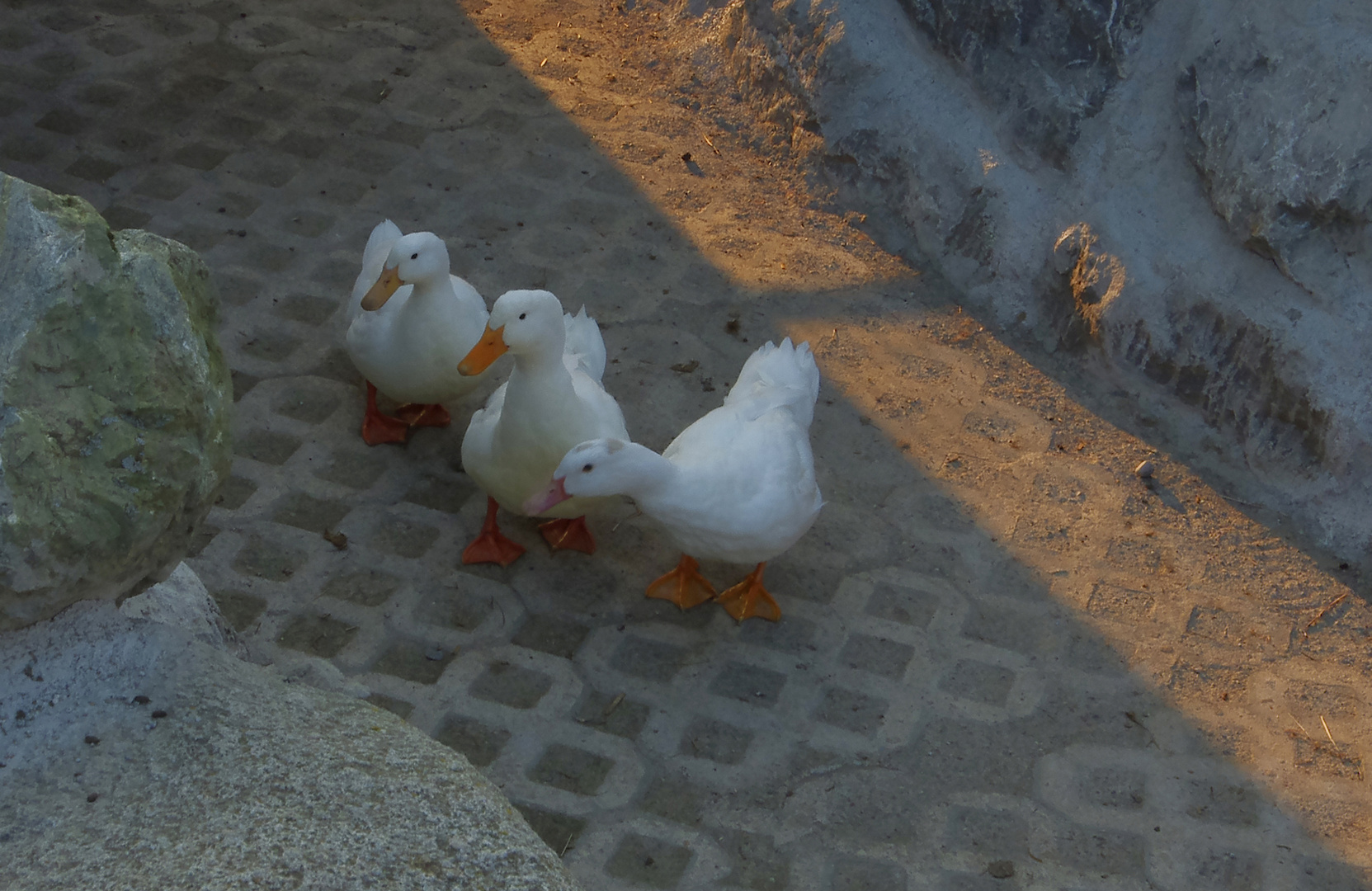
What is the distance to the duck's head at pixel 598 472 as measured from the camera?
3.49m

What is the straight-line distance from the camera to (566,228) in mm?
5484

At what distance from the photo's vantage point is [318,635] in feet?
12.1

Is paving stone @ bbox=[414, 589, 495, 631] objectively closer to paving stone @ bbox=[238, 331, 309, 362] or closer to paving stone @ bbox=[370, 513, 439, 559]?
paving stone @ bbox=[370, 513, 439, 559]

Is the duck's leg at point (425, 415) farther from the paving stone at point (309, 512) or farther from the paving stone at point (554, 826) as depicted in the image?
the paving stone at point (554, 826)

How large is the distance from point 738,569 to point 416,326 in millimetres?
1255

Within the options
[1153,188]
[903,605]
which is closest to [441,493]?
[903,605]

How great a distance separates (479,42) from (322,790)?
5.15m

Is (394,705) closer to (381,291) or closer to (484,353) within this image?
(484,353)

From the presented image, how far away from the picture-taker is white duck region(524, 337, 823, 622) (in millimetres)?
3514

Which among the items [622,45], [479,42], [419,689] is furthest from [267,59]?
[419,689]

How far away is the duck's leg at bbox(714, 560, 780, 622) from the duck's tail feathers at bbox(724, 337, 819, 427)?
19.1 inches

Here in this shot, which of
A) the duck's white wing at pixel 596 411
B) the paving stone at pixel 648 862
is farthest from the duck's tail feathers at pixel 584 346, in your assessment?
the paving stone at pixel 648 862

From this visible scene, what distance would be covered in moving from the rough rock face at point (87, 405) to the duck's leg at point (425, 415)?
2.12 m

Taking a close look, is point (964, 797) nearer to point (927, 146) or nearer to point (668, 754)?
point (668, 754)
